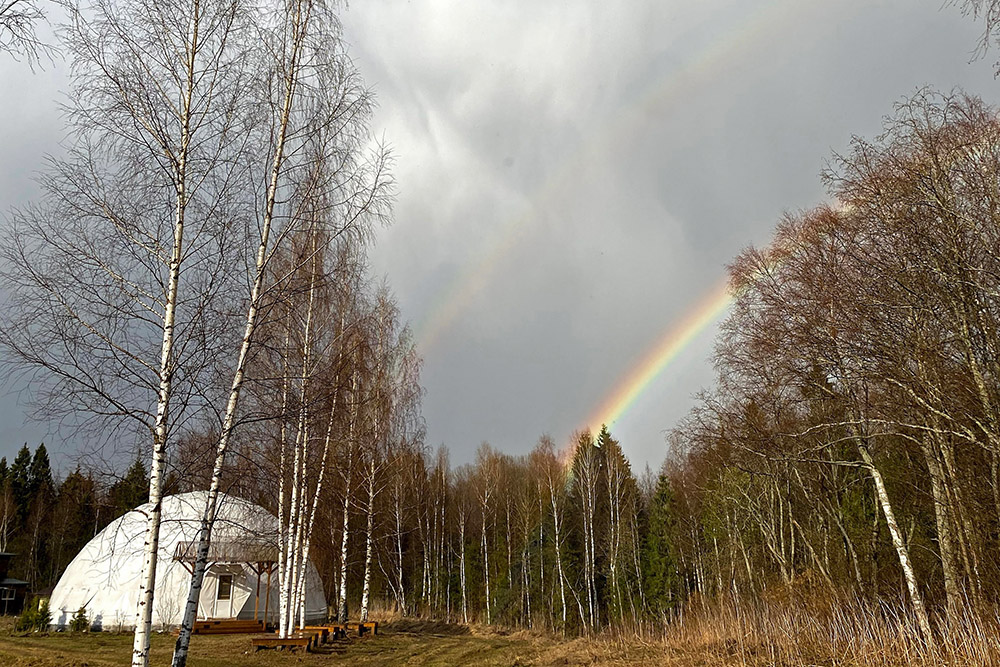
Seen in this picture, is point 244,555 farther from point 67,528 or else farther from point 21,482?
point 21,482

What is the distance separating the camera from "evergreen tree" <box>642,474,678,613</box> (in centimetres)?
3316

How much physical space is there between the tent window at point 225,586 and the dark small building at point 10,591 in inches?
740

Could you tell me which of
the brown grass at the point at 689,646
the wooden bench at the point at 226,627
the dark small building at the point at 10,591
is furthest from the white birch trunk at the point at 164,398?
the dark small building at the point at 10,591

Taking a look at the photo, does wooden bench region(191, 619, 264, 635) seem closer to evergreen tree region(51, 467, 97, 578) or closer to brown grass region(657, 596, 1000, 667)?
brown grass region(657, 596, 1000, 667)

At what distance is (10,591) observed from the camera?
36281mm

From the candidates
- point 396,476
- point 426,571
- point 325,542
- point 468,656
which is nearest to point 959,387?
point 468,656

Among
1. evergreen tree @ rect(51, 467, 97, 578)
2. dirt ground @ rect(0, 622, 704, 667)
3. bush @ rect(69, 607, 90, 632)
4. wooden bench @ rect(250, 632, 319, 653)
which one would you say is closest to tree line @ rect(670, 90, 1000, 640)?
dirt ground @ rect(0, 622, 704, 667)

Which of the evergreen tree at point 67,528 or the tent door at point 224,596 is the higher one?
the evergreen tree at point 67,528

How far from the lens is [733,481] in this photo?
2158 cm

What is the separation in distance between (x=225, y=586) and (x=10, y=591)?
21658mm

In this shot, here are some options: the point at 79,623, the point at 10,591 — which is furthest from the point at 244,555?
the point at 10,591

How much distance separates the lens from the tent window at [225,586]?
23.8m

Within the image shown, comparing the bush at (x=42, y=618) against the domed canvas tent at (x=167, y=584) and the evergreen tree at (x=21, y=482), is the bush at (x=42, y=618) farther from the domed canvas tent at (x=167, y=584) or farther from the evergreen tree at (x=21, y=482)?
the evergreen tree at (x=21, y=482)

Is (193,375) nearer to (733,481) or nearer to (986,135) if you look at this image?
(986,135)
